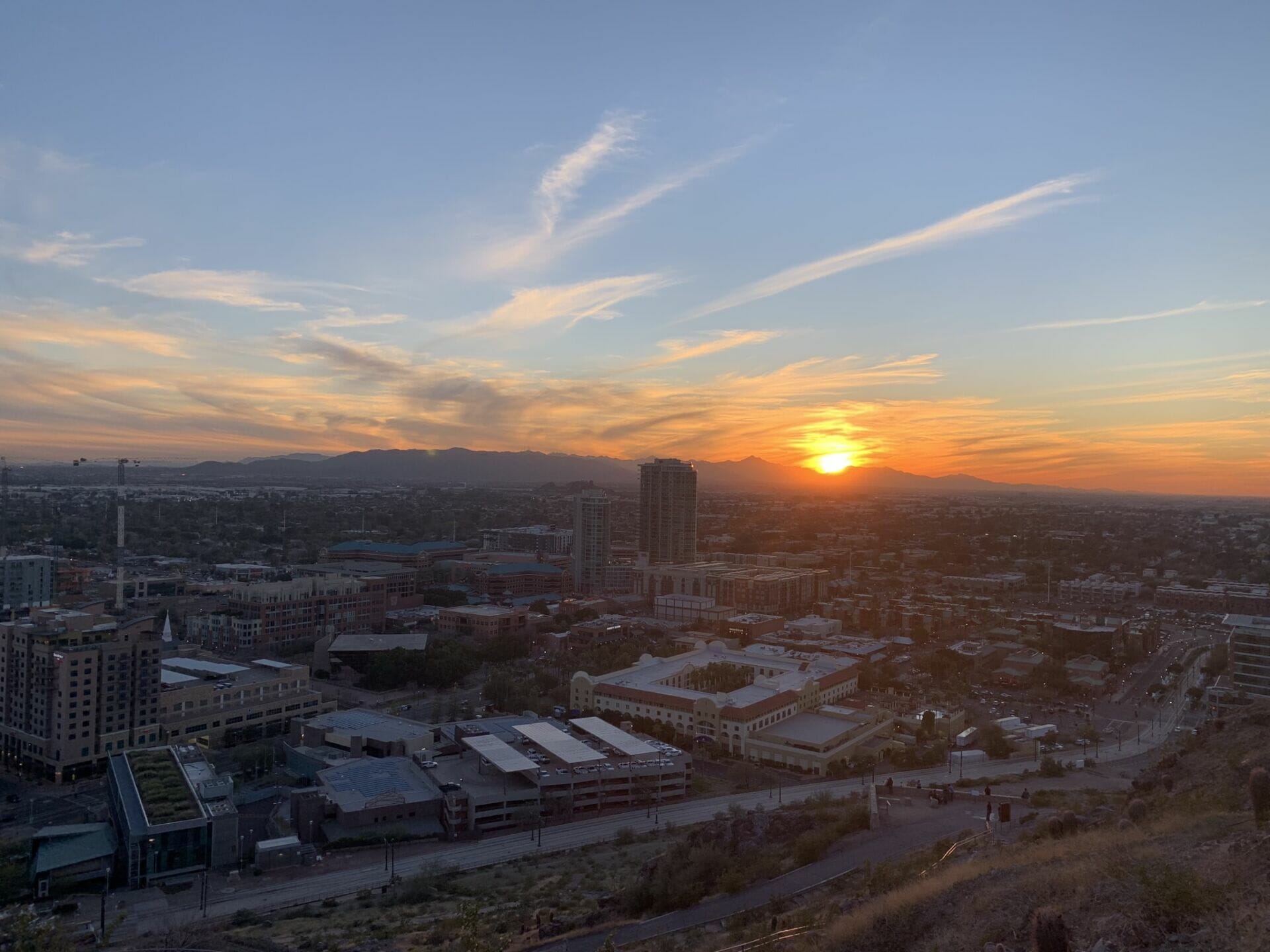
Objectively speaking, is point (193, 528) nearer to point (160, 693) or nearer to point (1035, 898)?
point (160, 693)

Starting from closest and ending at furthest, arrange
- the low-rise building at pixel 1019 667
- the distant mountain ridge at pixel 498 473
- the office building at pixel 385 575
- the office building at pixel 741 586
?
the low-rise building at pixel 1019 667
the office building at pixel 385 575
the office building at pixel 741 586
the distant mountain ridge at pixel 498 473

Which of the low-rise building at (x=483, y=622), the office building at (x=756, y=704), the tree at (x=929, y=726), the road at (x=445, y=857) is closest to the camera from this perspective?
the road at (x=445, y=857)

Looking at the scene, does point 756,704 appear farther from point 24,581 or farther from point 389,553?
point 389,553

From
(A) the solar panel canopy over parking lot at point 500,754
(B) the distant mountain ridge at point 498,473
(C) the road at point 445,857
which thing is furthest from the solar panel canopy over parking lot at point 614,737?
(B) the distant mountain ridge at point 498,473

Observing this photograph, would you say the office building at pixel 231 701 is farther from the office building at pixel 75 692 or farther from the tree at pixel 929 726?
the tree at pixel 929 726

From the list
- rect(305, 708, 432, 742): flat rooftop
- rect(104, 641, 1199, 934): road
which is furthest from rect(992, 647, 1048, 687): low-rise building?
rect(305, 708, 432, 742): flat rooftop

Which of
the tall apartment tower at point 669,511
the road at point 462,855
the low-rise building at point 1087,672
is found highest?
the tall apartment tower at point 669,511
